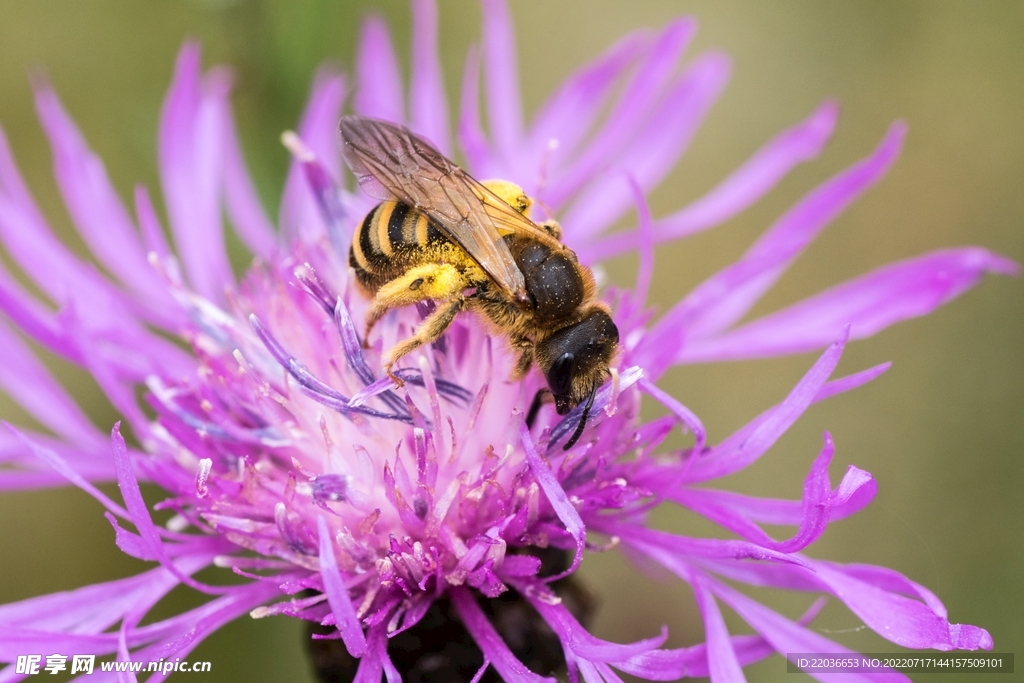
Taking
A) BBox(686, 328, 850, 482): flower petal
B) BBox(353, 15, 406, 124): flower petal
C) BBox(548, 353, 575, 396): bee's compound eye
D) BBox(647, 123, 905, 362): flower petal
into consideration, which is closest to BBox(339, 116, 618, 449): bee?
BBox(548, 353, 575, 396): bee's compound eye

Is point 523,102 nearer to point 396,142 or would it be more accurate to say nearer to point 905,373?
point 905,373

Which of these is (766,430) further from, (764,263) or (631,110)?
(631,110)

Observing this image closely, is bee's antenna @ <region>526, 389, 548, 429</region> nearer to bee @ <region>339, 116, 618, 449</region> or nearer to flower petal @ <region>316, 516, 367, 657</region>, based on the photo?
bee @ <region>339, 116, 618, 449</region>

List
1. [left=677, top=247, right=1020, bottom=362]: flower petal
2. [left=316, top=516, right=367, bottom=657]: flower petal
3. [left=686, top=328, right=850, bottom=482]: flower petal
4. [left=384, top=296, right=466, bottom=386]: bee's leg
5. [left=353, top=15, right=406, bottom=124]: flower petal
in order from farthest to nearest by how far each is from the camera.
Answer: [left=353, top=15, right=406, bottom=124]: flower petal → [left=677, top=247, right=1020, bottom=362]: flower petal → [left=384, top=296, right=466, bottom=386]: bee's leg → [left=686, top=328, right=850, bottom=482]: flower petal → [left=316, top=516, right=367, bottom=657]: flower petal

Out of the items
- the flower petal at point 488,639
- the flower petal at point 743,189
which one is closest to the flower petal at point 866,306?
the flower petal at point 743,189

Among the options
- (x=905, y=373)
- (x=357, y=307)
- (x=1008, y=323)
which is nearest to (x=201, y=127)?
(x=357, y=307)

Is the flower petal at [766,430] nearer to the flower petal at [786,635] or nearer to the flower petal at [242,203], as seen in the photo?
the flower petal at [786,635]

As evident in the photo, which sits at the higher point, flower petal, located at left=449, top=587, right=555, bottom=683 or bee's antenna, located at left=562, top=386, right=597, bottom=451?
bee's antenna, located at left=562, top=386, right=597, bottom=451
